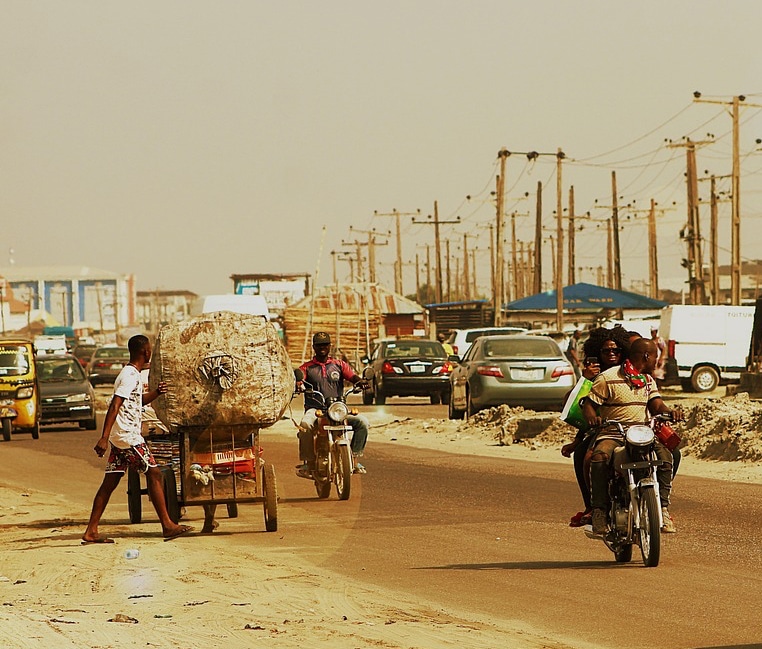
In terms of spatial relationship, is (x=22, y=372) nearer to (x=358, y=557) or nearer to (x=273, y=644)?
(x=358, y=557)

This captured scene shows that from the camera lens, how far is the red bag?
9727 mm

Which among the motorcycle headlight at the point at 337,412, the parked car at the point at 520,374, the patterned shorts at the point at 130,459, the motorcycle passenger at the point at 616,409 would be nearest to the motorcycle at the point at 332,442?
the motorcycle headlight at the point at 337,412

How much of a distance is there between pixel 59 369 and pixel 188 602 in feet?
78.8

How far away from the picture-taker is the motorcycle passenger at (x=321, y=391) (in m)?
14.3

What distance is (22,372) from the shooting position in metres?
27.8

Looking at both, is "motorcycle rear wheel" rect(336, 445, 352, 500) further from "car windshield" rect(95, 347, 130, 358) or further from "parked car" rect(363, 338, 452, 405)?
"car windshield" rect(95, 347, 130, 358)

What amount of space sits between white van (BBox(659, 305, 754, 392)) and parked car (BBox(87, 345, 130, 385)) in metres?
24.4

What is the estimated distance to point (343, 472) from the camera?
566 inches

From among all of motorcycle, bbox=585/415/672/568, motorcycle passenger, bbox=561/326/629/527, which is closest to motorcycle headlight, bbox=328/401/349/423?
motorcycle passenger, bbox=561/326/629/527

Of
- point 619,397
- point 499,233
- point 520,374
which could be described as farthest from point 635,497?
point 499,233

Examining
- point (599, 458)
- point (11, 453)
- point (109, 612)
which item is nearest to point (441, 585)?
point (599, 458)

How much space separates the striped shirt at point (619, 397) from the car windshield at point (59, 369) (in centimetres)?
2270

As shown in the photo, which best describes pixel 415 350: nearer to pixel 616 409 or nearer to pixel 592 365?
pixel 592 365

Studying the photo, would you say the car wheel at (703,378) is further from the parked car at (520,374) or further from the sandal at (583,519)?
the sandal at (583,519)
